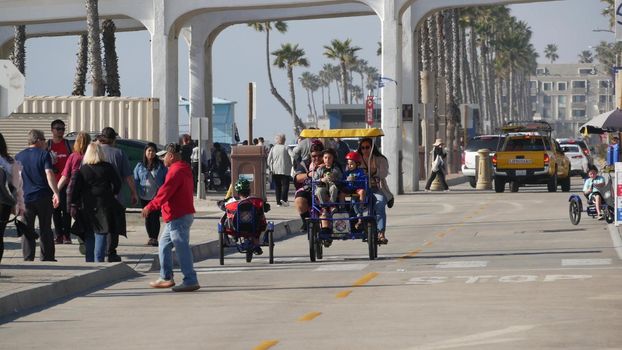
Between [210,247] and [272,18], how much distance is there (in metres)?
31.0

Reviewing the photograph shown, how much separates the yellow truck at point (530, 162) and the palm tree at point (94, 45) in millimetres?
13486

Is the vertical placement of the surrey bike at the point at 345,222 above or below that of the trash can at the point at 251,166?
below

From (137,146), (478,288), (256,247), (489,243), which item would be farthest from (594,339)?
(137,146)

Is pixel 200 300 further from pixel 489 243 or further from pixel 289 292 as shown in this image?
pixel 489 243

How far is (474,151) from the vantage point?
189 ft

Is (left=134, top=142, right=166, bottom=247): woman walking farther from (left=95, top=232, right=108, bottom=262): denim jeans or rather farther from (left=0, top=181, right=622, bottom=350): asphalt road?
(left=95, top=232, right=108, bottom=262): denim jeans

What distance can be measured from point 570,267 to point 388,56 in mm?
30807

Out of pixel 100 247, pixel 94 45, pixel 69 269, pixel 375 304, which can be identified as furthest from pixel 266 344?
pixel 94 45

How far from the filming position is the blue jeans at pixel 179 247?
19.2 m

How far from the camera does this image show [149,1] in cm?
5306

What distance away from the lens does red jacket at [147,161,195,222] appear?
19.2 m

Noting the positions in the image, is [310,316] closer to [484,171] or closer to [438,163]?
[438,163]

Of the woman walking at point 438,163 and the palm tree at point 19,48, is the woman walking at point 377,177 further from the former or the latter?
the palm tree at point 19,48

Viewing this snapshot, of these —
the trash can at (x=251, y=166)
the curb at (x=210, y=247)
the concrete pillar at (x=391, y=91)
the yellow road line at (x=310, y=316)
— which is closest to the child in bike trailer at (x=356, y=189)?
the curb at (x=210, y=247)
